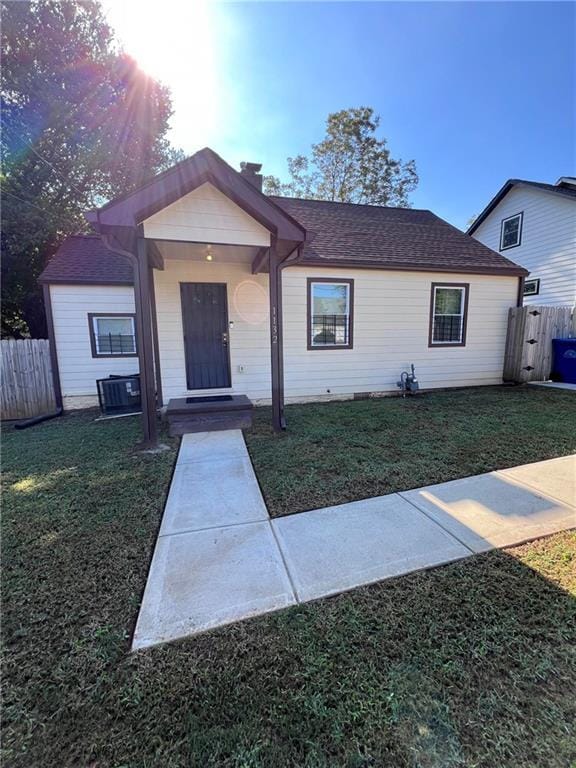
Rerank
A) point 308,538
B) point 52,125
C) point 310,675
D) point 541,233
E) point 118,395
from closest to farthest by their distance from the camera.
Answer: point 310,675
point 308,538
point 118,395
point 52,125
point 541,233

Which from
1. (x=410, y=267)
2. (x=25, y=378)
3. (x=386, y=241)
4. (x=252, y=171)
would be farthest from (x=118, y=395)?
(x=386, y=241)

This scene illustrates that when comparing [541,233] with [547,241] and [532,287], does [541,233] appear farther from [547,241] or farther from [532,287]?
[532,287]

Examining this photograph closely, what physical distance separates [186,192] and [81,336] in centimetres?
430

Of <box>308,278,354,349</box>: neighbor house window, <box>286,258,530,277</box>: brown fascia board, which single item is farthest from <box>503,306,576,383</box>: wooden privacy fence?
<box>308,278,354,349</box>: neighbor house window

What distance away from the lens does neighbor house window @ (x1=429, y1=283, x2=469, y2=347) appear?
26.2 feet

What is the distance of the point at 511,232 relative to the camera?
42.6 feet

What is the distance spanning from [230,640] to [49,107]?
1557 cm

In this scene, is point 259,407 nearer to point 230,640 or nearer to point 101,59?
point 230,640

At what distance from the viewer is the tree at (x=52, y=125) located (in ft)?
34.5

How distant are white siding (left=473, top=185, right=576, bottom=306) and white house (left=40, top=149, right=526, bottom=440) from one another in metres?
4.08

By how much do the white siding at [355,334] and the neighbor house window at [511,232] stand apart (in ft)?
19.5

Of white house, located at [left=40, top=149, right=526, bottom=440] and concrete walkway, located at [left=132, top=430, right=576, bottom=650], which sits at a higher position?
white house, located at [left=40, top=149, right=526, bottom=440]

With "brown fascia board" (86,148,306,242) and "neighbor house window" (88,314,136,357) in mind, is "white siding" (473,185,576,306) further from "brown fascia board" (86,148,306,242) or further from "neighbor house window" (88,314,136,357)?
"neighbor house window" (88,314,136,357)

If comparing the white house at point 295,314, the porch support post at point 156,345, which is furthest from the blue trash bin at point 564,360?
the porch support post at point 156,345
